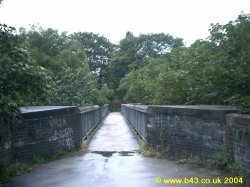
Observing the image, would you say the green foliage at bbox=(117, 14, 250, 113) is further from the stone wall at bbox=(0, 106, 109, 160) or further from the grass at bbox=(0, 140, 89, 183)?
the grass at bbox=(0, 140, 89, 183)

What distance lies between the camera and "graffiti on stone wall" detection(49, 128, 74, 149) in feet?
40.0

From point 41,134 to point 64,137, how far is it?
1.36m

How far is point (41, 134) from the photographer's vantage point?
37.6 ft

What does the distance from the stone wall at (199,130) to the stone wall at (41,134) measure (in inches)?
100

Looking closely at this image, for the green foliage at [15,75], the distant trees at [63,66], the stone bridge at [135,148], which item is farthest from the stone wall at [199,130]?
the distant trees at [63,66]

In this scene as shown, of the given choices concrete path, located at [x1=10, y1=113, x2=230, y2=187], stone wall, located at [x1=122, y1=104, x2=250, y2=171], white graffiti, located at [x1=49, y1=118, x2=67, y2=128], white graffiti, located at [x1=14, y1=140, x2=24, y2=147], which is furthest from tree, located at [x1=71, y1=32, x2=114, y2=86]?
white graffiti, located at [x1=14, y1=140, x2=24, y2=147]

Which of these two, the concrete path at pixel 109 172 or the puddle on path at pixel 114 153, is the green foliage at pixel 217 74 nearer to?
the concrete path at pixel 109 172

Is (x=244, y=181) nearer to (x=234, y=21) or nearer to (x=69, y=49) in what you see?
(x=234, y=21)

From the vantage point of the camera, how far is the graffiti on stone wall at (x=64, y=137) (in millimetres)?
12180

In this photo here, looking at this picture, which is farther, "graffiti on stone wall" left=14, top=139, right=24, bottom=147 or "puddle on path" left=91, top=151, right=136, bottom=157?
"puddle on path" left=91, top=151, right=136, bottom=157

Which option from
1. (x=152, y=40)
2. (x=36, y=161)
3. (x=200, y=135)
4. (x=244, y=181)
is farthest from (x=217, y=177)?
(x=152, y=40)

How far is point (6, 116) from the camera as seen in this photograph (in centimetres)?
826

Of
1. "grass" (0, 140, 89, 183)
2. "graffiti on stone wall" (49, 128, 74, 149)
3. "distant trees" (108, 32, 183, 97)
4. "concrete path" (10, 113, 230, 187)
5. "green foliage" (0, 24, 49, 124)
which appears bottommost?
"concrete path" (10, 113, 230, 187)

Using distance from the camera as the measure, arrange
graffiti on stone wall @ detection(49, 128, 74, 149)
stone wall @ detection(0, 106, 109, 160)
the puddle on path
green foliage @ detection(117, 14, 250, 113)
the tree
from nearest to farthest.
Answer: stone wall @ detection(0, 106, 109, 160)
green foliage @ detection(117, 14, 250, 113)
graffiti on stone wall @ detection(49, 128, 74, 149)
the puddle on path
the tree
